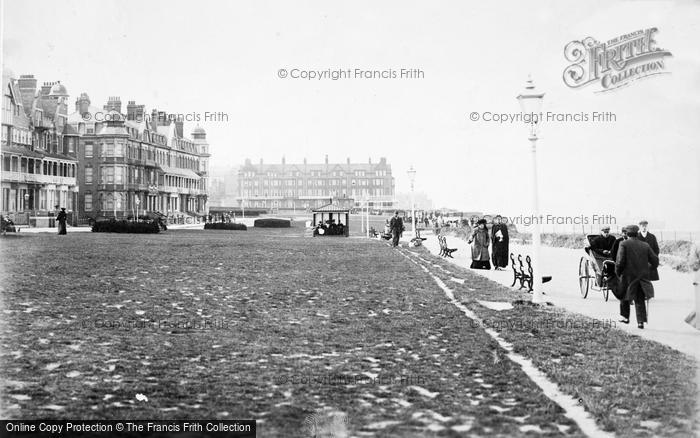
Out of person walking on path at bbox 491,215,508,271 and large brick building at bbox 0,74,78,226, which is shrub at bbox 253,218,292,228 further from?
person walking on path at bbox 491,215,508,271

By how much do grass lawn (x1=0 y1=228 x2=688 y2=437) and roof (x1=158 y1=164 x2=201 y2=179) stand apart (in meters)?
57.8

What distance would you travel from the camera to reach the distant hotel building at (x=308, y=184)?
132m

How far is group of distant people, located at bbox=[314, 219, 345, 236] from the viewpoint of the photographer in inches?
1781

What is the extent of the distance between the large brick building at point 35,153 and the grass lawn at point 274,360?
3212 cm

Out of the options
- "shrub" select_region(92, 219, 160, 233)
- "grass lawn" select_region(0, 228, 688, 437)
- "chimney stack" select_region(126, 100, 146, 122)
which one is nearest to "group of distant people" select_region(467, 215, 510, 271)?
"grass lawn" select_region(0, 228, 688, 437)

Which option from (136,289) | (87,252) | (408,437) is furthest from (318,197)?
(408,437)

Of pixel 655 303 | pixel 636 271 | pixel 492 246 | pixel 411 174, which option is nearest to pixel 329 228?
pixel 411 174

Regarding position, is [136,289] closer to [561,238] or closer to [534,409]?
[534,409]

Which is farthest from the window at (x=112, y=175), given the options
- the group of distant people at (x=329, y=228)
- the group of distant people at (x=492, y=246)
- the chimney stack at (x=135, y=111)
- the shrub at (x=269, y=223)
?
the group of distant people at (x=492, y=246)

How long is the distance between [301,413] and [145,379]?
5.64ft

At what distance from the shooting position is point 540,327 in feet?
30.6

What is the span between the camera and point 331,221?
153 feet

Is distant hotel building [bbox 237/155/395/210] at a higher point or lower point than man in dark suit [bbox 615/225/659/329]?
higher

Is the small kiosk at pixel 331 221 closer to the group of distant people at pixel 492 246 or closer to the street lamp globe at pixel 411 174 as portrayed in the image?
the street lamp globe at pixel 411 174
